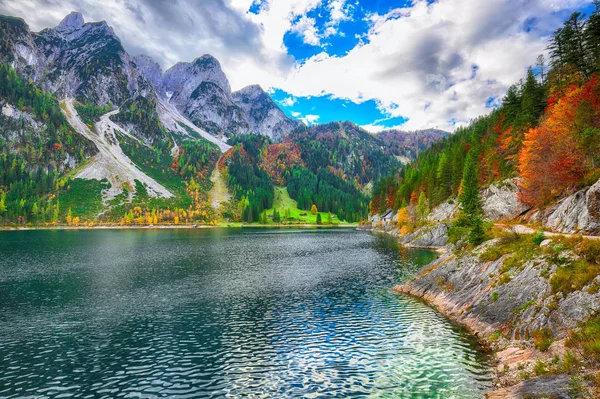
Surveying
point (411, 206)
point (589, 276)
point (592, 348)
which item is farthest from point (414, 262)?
point (411, 206)

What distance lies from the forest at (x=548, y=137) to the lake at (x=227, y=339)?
92.9 feet

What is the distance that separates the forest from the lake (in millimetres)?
28315

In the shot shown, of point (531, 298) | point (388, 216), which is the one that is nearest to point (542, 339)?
point (531, 298)

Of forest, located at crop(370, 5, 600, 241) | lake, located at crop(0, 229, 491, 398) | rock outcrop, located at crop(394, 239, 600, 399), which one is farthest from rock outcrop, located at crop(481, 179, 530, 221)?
rock outcrop, located at crop(394, 239, 600, 399)

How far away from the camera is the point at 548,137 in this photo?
54656mm

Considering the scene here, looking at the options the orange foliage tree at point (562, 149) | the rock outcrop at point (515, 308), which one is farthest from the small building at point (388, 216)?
the rock outcrop at point (515, 308)

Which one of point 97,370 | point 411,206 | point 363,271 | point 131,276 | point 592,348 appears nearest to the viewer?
point 592,348

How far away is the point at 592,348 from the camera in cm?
1669

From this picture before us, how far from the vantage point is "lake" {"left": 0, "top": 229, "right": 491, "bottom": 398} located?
21484mm

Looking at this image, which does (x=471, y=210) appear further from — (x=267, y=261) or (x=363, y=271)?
(x=267, y=261)

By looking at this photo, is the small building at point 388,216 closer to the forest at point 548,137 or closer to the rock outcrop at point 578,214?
the forest at point 548,137

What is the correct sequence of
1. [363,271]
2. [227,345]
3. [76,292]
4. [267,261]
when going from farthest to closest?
[267,261] → [363,271] → [76,292] → [227,345]

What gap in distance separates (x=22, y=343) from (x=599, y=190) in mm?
57703

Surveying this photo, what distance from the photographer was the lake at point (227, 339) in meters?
21.5
